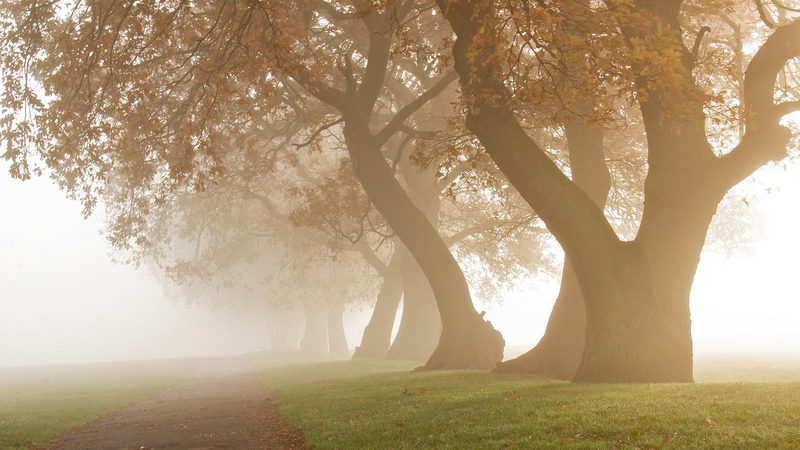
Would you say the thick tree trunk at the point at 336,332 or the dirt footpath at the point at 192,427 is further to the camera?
the thick tree trunk at the point at 336,332

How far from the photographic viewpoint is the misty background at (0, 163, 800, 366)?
8919 cm

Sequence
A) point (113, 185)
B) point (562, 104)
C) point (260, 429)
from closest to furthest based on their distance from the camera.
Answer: point (260, 429) → point (562, 104) → point (113, 185)

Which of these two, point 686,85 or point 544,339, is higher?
point 686,85

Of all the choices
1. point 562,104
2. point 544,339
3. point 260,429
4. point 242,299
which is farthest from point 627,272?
point 242,299

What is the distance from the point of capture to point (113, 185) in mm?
35469

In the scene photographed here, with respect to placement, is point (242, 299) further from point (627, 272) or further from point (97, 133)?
point (627, 272)

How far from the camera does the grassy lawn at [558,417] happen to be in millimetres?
7605

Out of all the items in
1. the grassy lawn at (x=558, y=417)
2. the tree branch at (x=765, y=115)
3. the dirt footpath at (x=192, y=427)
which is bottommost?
the dirt footpath at (x=192, y=427)

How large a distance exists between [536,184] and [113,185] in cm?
2915

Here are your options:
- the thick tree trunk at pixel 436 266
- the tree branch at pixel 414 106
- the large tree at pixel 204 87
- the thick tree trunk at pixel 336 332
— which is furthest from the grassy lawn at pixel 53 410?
the thick tree trunk at pixel 336 332

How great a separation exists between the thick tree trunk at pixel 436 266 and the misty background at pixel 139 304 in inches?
1301

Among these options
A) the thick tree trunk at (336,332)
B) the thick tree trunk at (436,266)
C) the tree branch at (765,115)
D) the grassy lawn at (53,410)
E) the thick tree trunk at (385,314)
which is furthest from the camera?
the thick tree trunk at (336,332)

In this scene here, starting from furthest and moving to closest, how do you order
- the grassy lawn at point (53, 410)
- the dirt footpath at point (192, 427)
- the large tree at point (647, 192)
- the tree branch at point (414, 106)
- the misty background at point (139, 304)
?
1. the misty background at point (139, 304)
2. the tree branch at point (414, 106)
3. the large tree at point (647, 192)
4. the grassy lawn at point (53, 410)
5. the dirt footpath at point (192, 427)

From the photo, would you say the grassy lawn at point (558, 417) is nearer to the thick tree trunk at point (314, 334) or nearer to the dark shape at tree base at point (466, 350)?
the dark shape at tree base at point (466, 350)
